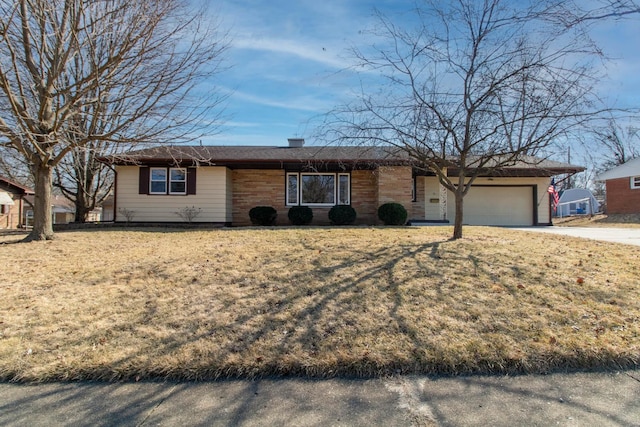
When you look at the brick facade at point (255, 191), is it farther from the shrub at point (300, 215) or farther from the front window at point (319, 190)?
the shrub at point (300, 215)

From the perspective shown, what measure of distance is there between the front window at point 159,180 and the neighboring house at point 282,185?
4cm

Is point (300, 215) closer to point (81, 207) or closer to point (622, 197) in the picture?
point (81, 207)

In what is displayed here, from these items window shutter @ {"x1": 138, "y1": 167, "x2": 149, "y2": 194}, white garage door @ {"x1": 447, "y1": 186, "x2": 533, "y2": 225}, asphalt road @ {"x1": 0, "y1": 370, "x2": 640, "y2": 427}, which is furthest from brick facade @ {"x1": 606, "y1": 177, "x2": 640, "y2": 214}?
window shutter @ {"x1": 138, "y1": 167, "x2": 149, "y2": 194}

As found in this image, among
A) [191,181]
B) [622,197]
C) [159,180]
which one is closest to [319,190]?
[191,181]

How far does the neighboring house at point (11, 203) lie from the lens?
2359 centimetres

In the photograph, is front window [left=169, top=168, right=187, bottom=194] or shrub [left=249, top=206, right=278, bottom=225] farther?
front window [left=169, top=168, right=187, bottom=194]

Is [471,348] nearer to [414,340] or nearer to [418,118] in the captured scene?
[414,340]

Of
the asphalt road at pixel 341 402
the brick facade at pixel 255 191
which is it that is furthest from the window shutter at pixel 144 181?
the asphalt road at pixel 341 402

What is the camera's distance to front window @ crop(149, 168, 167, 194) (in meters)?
14.8

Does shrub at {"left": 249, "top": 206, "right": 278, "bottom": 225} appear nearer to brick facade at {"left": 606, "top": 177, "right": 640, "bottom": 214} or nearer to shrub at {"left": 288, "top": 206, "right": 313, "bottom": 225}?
shrub at {"left": 288, "top": 206, "right": 313, "bottom": 225}

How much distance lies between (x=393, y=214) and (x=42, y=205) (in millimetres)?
10694

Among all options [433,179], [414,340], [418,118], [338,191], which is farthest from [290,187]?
[414,340]

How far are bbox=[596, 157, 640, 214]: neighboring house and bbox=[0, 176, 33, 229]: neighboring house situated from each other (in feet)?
128

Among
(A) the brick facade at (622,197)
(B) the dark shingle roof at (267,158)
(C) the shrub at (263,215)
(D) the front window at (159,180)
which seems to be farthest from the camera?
(A) the brick facade at (622,197)
